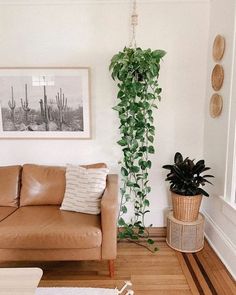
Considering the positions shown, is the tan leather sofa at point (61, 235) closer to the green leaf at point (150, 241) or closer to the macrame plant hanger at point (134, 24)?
the green leaf at point (150, 241)

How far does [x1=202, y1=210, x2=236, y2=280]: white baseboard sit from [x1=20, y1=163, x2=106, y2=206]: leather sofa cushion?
1.30m

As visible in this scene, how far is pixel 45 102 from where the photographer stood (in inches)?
115

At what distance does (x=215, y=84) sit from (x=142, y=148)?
0.95 m

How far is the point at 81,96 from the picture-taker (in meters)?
2.90

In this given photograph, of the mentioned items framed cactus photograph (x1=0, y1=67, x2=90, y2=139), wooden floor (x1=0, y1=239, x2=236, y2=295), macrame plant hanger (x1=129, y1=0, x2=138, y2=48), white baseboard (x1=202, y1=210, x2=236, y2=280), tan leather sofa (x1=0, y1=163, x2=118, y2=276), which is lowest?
wooden floor (x1=0, y1=239, x2=236, y2=295)

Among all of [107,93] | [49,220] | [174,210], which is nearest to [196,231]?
[174,210]

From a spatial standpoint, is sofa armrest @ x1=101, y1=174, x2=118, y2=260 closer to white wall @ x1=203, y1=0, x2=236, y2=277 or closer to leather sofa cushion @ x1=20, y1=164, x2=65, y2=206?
leather sofa cushion @ x1=20, y1=164, x2=65, y2=206

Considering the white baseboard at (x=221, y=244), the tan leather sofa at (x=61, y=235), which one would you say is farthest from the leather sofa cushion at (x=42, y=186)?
the white baseboard at (x=221, y=244)

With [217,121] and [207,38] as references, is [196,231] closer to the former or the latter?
[217,121]

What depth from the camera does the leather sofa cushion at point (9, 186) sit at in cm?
263

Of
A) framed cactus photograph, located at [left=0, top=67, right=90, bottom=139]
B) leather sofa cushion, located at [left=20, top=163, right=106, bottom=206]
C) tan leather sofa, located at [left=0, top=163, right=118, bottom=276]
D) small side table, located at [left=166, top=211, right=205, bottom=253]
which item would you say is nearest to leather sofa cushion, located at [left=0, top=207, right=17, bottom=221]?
tan leather sofa, located at [left=0, top=163, right=118, bottom=276]

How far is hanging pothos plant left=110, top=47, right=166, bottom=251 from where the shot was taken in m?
2.49

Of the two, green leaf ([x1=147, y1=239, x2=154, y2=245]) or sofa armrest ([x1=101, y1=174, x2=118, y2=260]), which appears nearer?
sofa armrest ([x1=101, y1=174, x2=118, y2=260])

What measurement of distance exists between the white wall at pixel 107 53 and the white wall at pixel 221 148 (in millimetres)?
163
